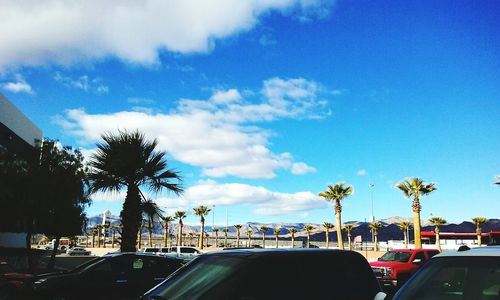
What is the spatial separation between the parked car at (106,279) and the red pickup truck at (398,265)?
9.81m

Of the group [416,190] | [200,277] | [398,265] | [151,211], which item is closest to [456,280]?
[200,277]

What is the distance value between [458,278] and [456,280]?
0.09 feet

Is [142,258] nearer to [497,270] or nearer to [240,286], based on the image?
[240,286]

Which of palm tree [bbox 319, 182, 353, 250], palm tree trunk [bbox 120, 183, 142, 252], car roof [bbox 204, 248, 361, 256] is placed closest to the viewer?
car roof [bbox 204, 248, 361, 256]

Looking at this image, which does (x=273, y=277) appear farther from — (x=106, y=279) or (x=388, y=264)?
(x=388, y=264)

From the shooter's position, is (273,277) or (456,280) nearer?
(456,280)

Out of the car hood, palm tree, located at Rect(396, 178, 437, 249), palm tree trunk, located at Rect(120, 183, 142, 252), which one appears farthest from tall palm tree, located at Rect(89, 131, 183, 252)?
palm tree, located at Rect(396, 178, 437, 249)

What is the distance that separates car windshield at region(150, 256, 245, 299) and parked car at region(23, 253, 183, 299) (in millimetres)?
4858

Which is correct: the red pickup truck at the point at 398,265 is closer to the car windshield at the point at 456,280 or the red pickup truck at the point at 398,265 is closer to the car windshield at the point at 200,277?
the car windshield at the point at 200,277

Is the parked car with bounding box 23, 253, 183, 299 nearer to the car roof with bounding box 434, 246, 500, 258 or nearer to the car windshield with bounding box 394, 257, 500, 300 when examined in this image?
the car windshield with bounding box 394, 257, 500, 300

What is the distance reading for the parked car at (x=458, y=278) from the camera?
3.70m

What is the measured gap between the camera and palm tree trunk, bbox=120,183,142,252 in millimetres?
20594

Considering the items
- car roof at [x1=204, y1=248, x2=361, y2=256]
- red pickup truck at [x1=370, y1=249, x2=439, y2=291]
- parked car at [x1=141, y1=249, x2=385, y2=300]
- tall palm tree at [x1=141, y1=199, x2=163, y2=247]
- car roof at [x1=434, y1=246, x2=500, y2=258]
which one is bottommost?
red pickup truck at [x1=370, y1=249, x2=439, y2=291]

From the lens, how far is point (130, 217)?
2061 centimetres
